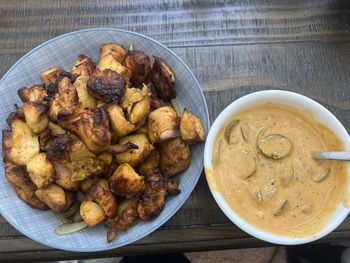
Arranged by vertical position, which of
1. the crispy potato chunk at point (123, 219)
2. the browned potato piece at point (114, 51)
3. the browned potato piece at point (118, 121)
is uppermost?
the browned potato piece at point (114, 51)

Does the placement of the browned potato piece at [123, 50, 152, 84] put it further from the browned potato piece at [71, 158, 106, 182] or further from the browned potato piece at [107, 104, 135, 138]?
the browned potato piece at [71, 158, 106, 182]

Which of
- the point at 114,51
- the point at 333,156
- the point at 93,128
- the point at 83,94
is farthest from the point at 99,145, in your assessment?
the point at 333,156

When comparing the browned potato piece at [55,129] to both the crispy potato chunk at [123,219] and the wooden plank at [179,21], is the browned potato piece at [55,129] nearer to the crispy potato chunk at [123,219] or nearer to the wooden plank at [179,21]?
the crispy potato chunk at [123,219]

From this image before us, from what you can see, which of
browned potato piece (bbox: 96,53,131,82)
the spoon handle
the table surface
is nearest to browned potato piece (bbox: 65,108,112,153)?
browned potato piece (bbox: 96,53,131,82)

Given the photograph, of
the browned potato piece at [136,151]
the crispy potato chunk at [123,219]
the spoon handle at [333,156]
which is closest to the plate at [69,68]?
the crispy potato chunk at [123,219]

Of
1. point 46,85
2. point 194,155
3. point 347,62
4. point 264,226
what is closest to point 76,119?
point 46,85

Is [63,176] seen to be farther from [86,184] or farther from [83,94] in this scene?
[83,94]
